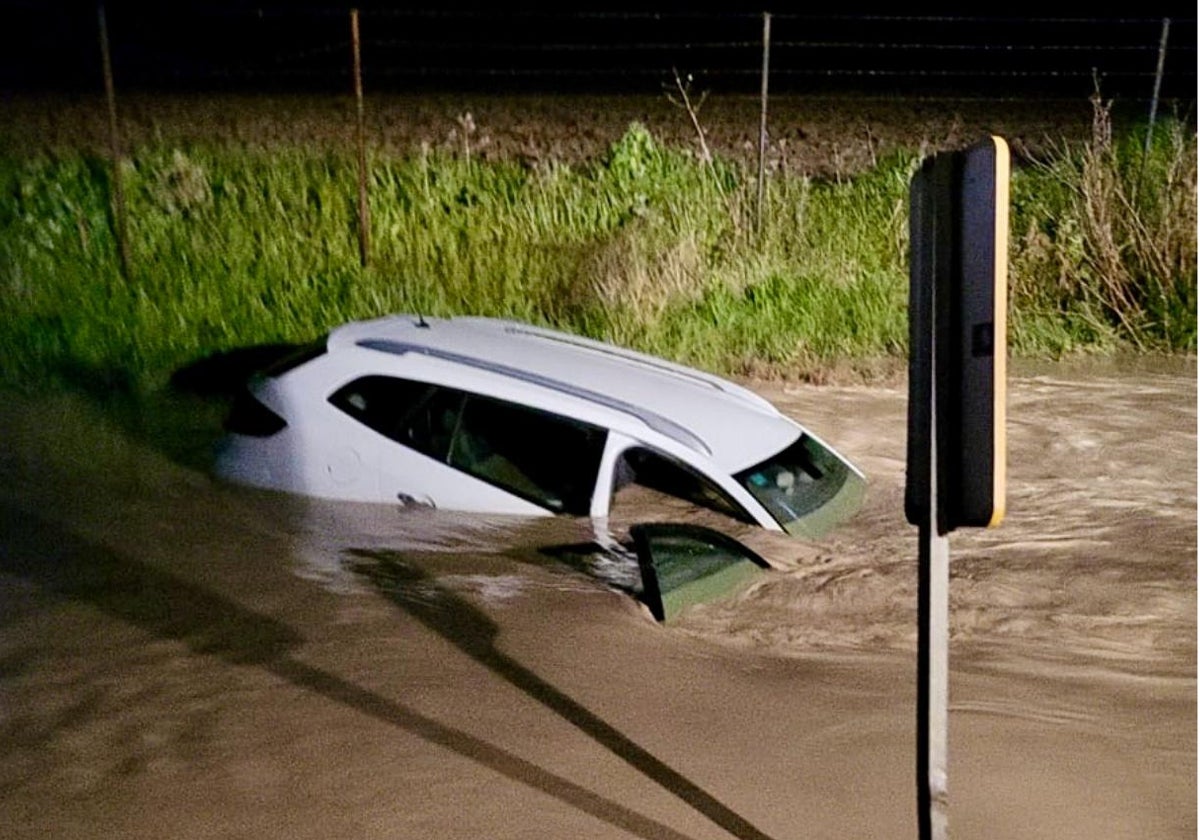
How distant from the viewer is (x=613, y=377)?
674cm

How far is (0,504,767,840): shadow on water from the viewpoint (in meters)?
4.51

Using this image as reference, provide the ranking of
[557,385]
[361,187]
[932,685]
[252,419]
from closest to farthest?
1. [932,685]
2. [557,385]
3. [252,419]
4. [361,187]

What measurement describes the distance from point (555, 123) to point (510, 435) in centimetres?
1028

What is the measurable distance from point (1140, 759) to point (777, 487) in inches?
84.9

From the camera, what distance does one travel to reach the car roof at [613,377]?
6406 mm

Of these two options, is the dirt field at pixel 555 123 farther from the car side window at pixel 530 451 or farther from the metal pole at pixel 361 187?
the car side window at pixel 530 451

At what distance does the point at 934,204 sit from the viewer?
303cm

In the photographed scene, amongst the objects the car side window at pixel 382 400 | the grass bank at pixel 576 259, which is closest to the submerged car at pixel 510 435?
the car side window at pixel 382 400

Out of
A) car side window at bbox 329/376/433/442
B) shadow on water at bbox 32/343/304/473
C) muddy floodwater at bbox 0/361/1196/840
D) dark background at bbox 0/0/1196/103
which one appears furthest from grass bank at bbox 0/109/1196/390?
dark background at bbox 0/0/1196/103

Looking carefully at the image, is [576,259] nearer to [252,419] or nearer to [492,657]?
[252,419]

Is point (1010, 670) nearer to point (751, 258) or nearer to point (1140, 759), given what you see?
point (1140, 759)

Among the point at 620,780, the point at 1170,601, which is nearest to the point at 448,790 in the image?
the point at 620,780

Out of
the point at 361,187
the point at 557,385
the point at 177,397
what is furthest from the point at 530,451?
the point at 361,187

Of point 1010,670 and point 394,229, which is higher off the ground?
point 394,229
